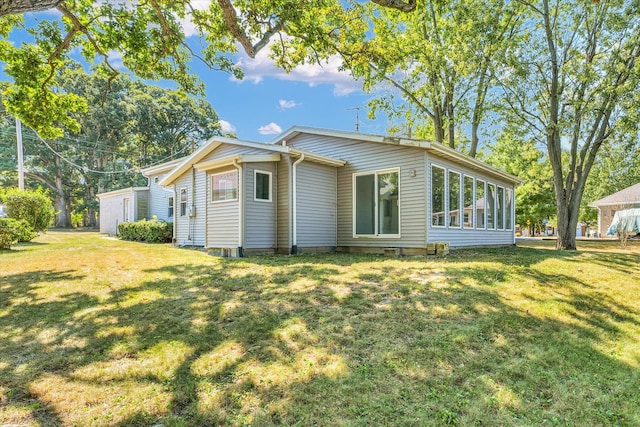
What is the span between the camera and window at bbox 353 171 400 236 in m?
9.99

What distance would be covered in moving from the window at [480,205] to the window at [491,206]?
393mm

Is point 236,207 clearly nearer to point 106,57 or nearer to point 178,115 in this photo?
point 106,57

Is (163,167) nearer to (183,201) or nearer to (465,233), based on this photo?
(183,201)

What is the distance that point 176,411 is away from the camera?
8.34ft

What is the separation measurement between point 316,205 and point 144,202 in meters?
14.1

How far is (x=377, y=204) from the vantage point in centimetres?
1030

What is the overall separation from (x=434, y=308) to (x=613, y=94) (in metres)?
11.6

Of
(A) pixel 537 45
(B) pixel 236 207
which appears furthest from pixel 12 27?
(A) pixel 537 45

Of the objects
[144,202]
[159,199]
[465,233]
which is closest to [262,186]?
[465,233]

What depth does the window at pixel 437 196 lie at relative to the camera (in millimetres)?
9727

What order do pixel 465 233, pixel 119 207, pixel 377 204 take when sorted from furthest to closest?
pixel 119 207 → pixel 465 233 → pixel 377 204

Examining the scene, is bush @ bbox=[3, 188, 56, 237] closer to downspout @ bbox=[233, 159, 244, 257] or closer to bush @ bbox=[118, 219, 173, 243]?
bush @ bbox=[118, 219, 173, 243]

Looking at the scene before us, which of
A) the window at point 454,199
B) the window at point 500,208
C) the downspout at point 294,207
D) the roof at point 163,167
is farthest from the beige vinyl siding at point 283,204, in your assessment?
the roof at point 163,167

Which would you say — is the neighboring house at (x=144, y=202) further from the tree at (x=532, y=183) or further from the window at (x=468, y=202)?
the tree at (x=532, y=183)
